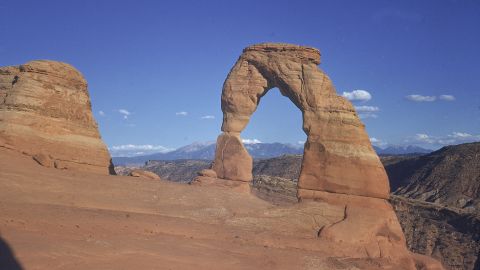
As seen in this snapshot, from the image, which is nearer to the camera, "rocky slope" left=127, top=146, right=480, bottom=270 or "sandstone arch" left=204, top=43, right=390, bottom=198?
"sandstone arch" left=204, top=43, right=390, bottom=198

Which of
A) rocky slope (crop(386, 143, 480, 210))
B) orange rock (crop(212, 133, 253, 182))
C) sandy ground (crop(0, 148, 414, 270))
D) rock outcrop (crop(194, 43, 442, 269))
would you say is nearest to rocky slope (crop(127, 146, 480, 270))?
rocky slope (crop(386, 143, 480, 210))

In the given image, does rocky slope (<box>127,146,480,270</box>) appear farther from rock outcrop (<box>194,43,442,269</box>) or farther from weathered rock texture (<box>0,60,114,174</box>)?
weathered rock texture (<box>0,60,114,174</box>)

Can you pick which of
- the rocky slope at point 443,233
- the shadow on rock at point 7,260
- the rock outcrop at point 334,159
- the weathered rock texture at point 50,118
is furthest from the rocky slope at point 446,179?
the shadow on rock at point 7,260

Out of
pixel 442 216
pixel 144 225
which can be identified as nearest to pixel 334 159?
pixel 144 225

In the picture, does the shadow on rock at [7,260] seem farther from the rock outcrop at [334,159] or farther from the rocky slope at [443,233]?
the rocky slope at [443,233]

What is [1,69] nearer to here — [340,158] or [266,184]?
[340,158]

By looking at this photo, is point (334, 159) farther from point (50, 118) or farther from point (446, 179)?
point (446, 179)

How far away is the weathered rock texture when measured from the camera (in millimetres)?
18984

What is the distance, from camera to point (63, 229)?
11.8m

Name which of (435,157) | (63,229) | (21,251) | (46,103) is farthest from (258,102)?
(435,157)

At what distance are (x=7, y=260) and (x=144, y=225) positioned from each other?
16.0ft

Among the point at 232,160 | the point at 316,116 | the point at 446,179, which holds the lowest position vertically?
the point at 446,179

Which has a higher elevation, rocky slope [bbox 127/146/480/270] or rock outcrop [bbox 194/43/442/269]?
rock outcrop [bbox 194/43/442/269]

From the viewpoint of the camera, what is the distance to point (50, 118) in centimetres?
1995
